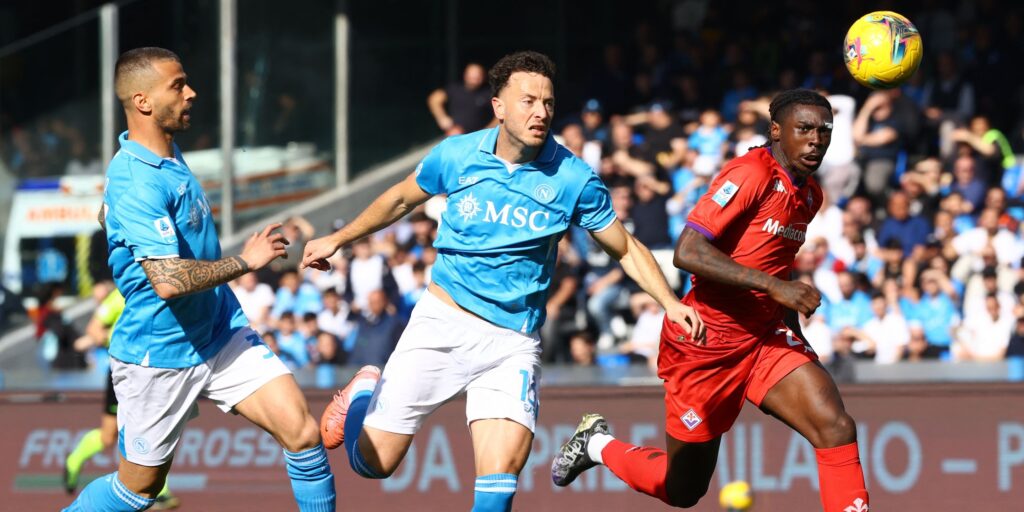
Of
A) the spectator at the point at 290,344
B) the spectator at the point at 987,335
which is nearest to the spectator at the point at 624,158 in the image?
the spectator at the point at 290,344

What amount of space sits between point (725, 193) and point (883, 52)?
1.49 meters

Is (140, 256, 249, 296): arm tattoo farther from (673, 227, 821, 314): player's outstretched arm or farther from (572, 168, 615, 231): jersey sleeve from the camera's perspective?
(673, 227, 821, 314): player's outstretched arm

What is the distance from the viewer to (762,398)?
7.02m

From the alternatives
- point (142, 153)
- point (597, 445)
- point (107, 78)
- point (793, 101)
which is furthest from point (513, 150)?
point (107, 78)

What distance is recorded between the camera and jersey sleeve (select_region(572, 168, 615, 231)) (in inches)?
268

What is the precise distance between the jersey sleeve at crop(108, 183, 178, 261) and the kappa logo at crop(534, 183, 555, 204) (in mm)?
1615

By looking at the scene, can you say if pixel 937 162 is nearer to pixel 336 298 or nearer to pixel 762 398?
pixel 336 298

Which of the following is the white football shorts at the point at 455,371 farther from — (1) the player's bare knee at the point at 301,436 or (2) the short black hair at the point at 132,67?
(2) the short black hair at the point at 132,67

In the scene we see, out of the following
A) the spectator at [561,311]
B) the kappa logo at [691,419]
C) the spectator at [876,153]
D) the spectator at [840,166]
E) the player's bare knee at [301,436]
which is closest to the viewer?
the player's bare knee at [301,436]

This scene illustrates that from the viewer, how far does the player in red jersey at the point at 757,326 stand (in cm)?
680

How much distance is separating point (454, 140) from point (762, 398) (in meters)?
1.89

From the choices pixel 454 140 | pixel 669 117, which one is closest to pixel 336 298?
pixel 669 117

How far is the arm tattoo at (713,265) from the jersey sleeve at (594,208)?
37 centimetres

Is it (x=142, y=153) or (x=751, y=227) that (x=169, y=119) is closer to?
(x=142, y=153)
